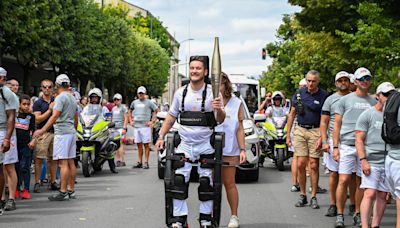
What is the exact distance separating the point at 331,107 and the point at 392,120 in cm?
266

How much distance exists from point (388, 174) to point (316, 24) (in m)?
16.2

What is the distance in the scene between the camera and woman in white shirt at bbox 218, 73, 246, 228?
26.5ft

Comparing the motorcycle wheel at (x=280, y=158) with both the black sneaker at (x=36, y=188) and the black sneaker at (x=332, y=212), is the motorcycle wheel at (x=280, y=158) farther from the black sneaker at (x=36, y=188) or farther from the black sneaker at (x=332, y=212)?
the black sneaker at (x=332, y=212)

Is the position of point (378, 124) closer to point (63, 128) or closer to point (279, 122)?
point (63, 128)

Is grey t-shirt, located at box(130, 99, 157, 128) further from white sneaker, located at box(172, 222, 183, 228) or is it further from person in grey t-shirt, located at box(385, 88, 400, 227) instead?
person in grey t-shirt, located at box(385, 88, 400, 227)

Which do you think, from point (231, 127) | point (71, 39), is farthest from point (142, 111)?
point (71, 39)

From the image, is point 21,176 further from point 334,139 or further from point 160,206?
point 334,139

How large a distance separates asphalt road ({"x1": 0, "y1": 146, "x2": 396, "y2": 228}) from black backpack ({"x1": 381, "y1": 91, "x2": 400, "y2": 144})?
228 centimetres

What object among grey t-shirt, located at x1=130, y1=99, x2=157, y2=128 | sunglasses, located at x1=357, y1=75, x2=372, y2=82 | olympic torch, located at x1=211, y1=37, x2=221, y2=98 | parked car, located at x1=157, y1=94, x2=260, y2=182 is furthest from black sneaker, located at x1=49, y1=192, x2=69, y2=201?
grey t-shirt, located at x1=130, y1=99, x2=157, y2=128

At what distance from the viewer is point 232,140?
8.17 metres

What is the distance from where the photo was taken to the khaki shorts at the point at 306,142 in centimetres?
996

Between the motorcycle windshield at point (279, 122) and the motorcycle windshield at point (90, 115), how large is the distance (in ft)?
13.1

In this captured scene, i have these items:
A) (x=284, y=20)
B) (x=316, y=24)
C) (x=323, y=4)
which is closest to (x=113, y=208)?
(x=323, y=4)

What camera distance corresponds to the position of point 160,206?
399 inches
